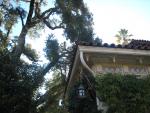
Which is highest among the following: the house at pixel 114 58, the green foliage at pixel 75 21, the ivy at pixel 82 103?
the green foliage at pixel 75 21

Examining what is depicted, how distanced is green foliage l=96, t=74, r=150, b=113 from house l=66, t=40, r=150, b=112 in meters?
0.48

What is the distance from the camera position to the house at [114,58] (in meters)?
8.22

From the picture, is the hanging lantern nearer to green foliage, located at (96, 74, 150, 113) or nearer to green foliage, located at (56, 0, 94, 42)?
green foliage, located at (96, 74, 150, 113)

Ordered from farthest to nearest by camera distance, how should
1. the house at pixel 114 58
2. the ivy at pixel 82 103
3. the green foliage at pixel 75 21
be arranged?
the green foliage at pixel 75 21 < the house at pixel 114 58 < the ivy at pixel 82 103

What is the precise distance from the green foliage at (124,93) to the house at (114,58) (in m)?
0.48

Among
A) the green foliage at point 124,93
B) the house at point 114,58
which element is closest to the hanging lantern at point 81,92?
the house at point 114,58

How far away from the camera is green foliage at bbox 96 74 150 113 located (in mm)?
7672

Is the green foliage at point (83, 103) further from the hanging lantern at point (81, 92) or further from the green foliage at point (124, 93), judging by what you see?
the green foliage at point (124, 93)

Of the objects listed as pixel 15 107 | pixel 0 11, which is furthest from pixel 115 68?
pixel 0 11

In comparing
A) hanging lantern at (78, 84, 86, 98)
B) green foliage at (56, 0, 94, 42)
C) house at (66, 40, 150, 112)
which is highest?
green foliage at (56, 0, 94, 42)

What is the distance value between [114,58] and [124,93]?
4.23 ft

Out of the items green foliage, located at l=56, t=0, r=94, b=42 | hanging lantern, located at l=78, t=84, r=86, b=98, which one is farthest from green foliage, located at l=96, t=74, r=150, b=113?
green foliage, located at l=56, t=0, r=94, b=42

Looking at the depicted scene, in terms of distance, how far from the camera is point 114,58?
28.2ft

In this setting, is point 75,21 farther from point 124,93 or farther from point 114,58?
point 124,93
